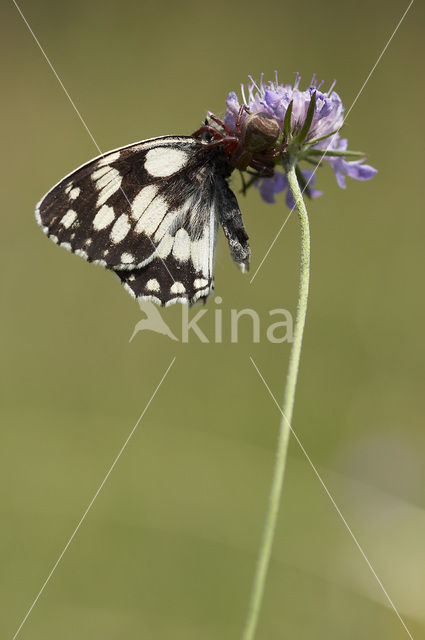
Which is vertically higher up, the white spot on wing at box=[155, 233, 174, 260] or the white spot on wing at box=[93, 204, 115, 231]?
the white spot on wing at box=[93, 204, 115, 231]

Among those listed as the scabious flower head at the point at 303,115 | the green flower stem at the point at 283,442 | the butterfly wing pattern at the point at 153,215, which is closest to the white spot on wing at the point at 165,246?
the butterfly wing pattern at the point at 153,215

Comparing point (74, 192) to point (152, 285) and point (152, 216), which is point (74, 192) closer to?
point (152, 216)

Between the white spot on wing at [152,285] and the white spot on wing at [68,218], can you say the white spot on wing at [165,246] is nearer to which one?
the white spot on wing at [152,285]

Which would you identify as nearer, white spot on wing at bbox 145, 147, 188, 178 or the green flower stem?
the green flower stem

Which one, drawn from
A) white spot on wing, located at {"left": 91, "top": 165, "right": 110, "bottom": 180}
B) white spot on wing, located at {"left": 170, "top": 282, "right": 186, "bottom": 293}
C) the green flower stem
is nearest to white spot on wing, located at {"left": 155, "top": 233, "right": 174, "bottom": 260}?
white spot on wing, located at {"left": 170, "top": 282, "right": 186, "bottom": 293}

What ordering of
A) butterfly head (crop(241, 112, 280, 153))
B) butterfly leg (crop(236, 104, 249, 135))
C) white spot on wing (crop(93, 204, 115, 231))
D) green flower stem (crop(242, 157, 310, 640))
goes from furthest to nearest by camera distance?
white spot on wing (crop(93, 204, 115, 231)) → butterfly leg (crop(236, 104, 249, 135)) → butterfly head (crop(241, 112, 280, 153)) → green flower stem (crop(242, 157, 310, 640))

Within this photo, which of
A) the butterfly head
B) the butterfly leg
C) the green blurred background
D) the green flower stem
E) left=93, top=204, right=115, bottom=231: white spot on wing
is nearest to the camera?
the green flower stem

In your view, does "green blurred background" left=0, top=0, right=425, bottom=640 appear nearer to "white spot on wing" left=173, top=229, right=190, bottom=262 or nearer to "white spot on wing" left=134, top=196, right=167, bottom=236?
"white spot on wing" left=173, top=229, right=190, bottom=262

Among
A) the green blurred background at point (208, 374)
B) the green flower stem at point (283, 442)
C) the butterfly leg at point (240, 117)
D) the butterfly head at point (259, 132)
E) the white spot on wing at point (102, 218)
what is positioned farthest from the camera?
the green blurred background at point (208, 374)

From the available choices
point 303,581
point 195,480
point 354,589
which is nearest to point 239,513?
point 195,480
